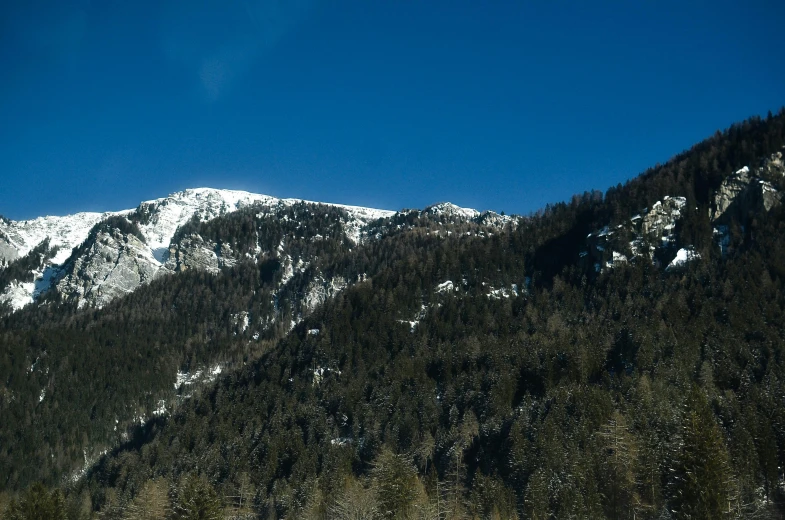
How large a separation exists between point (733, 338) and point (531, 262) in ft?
306

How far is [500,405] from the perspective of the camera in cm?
10650

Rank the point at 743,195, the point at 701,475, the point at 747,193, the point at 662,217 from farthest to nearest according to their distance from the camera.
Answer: the point at 662,217 → the point at 743,195 → the point at 747,193 → the point at 701,475

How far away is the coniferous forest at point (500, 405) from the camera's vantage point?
65.4 m

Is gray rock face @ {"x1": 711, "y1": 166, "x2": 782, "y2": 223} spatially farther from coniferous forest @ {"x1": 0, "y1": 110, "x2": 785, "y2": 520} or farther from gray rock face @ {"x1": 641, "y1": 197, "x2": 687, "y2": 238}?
gray rock face @ {"x1": 641, "y1": 197, "x2": 687, "y2": 238}

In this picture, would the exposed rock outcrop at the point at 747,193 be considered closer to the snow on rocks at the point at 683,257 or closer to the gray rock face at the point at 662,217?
the gray rock face at the point at 662,217

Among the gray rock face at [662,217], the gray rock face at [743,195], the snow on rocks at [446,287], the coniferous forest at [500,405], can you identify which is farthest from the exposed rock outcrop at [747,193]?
the snow on rocks at [446,287]

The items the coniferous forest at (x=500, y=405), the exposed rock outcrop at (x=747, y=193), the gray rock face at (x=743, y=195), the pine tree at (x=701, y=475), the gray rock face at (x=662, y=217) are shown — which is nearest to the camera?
the pine tree at (x=701, y=475)

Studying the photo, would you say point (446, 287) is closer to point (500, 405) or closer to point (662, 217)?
point (662, 217)

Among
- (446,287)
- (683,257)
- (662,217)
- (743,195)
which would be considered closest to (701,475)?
(683,257)

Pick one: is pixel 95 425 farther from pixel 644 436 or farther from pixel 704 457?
pixel 704 457

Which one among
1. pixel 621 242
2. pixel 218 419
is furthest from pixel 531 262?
pixel 218 419

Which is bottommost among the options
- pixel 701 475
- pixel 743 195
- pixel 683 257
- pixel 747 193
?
pixel 701 475

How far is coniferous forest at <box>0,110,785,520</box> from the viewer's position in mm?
65438

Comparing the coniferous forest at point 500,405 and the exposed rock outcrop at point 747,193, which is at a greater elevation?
the exposed rock outcrop at point 747,193
